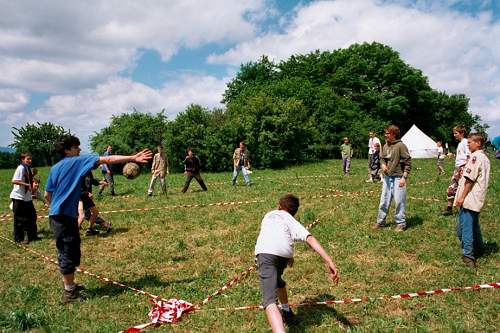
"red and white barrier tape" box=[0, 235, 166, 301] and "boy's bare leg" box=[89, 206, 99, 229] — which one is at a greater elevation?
"boy's bare leg" box=[89, 206, 99, 229]

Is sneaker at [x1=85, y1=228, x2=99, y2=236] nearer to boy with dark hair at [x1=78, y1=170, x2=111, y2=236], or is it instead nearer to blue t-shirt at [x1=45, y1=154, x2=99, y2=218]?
boy with dark hair at [x1=78, y1=170, x2=111, y2=236]

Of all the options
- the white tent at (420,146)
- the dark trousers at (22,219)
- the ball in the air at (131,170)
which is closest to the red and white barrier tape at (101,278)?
the dark trousers at (22,219)

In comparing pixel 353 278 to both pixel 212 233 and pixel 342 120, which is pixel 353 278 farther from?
pixel 342 120

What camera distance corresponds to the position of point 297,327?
4.70 metres

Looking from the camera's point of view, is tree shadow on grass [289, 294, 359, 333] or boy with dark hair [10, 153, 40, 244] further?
boy with dark hair [10, 153, 40, 244]

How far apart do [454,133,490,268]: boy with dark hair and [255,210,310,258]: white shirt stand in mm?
3487

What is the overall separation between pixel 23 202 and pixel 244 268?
5842 millimetres

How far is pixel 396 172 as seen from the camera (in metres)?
8.34

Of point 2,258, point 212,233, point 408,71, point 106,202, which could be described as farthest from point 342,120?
point 2,258

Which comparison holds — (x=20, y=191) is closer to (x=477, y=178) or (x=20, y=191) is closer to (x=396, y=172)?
(x=396, y=172)

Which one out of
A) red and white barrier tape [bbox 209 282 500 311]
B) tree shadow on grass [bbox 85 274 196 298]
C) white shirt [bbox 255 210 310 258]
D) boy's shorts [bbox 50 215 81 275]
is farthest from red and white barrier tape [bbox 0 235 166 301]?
white shirt [bbox 255 210 310 258]

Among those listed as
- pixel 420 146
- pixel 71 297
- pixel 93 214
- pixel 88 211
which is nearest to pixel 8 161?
pixel 420 146

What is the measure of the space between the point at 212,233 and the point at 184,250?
1258 mm

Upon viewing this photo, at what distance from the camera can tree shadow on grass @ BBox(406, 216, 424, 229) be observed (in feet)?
28.9
